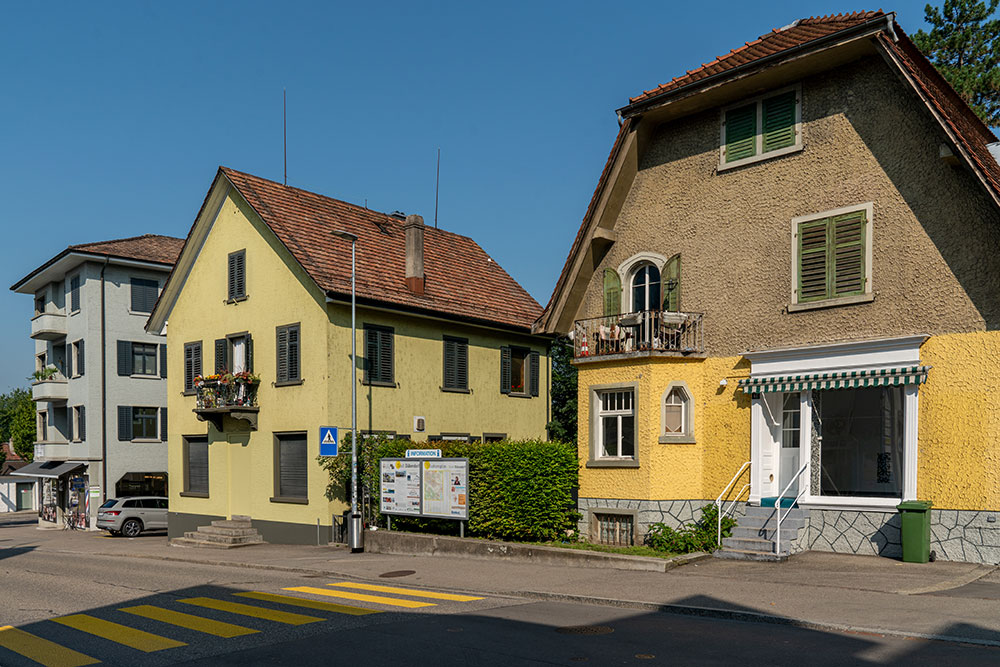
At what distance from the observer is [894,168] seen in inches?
627

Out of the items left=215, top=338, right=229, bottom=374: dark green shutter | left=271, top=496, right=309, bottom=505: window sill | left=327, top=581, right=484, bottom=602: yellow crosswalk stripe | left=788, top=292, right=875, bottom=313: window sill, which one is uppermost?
left=788, top=292, right=875, bottom=313: window sill

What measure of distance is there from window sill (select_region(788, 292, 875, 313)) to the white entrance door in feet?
6.28

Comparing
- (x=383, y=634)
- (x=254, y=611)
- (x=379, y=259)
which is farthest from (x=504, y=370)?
(x=383, y=634)

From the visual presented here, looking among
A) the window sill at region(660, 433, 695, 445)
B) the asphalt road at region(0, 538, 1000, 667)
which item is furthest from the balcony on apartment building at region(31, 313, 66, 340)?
the window sill at region(660, 433, 695, 445)

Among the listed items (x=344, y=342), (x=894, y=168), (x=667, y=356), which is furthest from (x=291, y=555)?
(x=894, y=168)

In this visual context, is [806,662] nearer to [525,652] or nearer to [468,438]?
[525,652]

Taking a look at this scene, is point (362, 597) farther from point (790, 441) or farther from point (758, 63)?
point (758, 63)

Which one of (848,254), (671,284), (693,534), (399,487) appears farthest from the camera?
(399,487)

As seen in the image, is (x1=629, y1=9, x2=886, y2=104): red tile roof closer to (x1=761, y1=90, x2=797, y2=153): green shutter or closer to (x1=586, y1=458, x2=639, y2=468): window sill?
(x1=761, y1=90, x2=797, y2=153): green shutter

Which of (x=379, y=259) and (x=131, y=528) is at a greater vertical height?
(x=379, y=259)

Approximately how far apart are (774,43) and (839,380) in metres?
7.22

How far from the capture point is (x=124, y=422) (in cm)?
4166

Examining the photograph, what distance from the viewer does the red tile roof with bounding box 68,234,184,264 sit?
41688 mm

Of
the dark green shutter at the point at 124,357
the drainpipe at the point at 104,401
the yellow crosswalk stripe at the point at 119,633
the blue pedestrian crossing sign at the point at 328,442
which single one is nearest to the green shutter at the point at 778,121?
the blue pedestrian crossing sign at the point at 328,442
